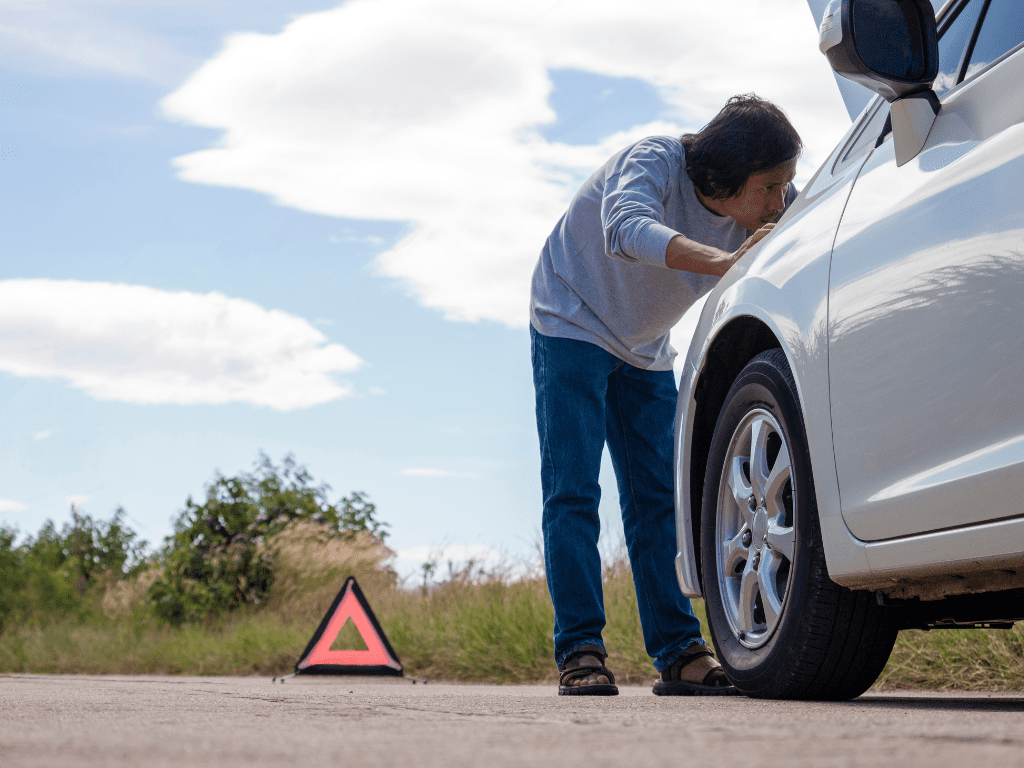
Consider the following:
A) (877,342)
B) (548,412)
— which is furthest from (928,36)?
(548,412)

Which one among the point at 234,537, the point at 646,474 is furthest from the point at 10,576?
the point at 646,474

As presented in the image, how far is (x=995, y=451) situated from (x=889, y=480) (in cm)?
29

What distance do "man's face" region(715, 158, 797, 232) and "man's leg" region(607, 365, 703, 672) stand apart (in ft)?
2.11

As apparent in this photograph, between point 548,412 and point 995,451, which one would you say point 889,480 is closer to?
point 995,451

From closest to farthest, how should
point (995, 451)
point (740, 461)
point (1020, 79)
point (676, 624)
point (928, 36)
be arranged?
1. point (995, 451)
2. point (1020, 79)
3. point (928, 36)
4. point (740, 461)
5. point (676, 624)

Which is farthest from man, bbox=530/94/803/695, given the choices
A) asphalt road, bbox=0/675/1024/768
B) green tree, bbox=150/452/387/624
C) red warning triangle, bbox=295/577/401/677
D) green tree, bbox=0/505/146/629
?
green tree, bbox=0/505/146/629

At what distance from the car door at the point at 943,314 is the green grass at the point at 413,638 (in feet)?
6.66

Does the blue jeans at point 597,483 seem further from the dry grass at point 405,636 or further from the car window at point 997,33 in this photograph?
the car window at point 997,33

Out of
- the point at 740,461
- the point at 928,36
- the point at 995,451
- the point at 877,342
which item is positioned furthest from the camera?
the point at 740,461

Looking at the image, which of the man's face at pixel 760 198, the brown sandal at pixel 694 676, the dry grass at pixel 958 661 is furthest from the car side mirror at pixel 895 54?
the dry grass at pixel 958 661

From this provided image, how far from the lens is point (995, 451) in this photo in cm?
203

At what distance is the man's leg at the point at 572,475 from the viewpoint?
11.9ft

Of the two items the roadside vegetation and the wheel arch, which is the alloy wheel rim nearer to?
the wheel arch

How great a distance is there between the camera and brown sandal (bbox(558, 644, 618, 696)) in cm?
347
